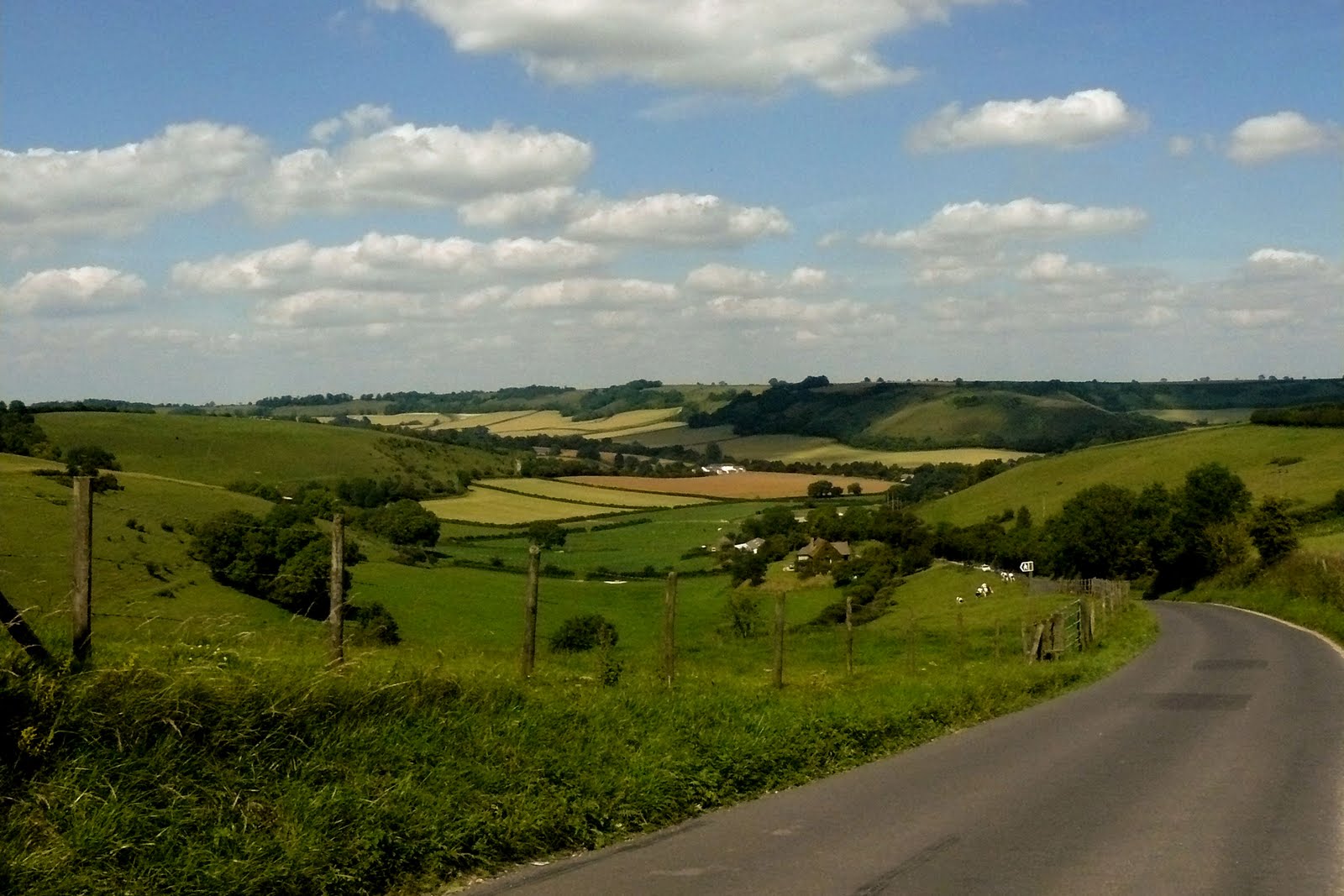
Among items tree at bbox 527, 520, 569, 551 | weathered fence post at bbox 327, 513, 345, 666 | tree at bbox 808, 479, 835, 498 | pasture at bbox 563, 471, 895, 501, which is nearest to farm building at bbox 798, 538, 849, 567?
tree at bbox 527, 520, 569, 551

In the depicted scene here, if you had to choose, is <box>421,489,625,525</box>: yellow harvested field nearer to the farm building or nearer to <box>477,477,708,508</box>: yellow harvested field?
<box>477,477,708,508</box>: yellow harvested field

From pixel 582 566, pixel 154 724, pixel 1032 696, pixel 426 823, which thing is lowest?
pixel 582 566

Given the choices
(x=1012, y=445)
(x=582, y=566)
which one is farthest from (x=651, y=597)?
(x=1012, y=445)

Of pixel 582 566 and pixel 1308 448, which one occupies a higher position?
pixel 1308 448

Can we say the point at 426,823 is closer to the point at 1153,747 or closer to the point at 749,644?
the point at 1153,747

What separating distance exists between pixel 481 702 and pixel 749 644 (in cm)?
3683

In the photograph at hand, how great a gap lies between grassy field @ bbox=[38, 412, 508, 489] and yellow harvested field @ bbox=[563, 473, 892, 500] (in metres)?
14.3

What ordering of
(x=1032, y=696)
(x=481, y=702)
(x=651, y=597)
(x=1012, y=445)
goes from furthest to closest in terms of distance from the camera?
(x=1012, y=445) < (x=651, y=597) < (x=1032, y=696) < (x=481, y=702)

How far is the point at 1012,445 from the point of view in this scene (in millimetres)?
187625

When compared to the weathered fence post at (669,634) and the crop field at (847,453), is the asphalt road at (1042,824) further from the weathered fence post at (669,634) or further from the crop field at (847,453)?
the crop field at (847,453)

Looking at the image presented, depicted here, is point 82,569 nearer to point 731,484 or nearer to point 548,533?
point 548,533

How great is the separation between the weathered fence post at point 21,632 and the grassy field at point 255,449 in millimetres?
101702

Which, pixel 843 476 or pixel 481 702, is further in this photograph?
pixel 843 476

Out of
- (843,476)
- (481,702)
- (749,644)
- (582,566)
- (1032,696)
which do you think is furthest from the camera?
(843,476)
